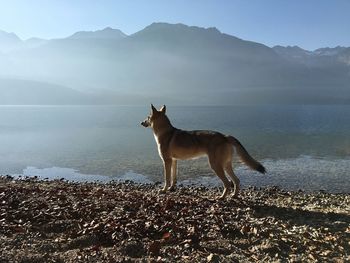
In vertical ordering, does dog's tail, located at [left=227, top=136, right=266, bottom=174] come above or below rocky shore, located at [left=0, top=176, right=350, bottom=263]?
above

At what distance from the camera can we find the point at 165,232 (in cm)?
912

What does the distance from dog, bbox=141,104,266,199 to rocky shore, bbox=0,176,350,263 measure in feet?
5.68

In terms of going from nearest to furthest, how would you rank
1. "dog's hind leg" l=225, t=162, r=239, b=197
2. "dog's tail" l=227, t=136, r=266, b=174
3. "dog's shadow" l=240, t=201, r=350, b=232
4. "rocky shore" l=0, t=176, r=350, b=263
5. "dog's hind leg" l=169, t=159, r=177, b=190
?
"rocky shore" l=0, t=176, r=350, b=263, "dog's shadow" l=240, t=201, r=350, b=232, "dog's tail" l=227, t=136, r=266, b=174, "dog's hind leg" l=225, t=162, r=239, b=197, "dog's hind leg" l=169, t=159, r=177, b=190

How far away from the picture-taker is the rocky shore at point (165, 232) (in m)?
7.87

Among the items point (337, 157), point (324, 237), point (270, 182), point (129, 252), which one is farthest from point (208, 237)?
point (337, 157)

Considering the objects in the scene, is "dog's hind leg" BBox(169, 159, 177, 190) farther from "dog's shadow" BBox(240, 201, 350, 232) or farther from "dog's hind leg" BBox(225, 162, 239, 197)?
"dog's shadow" BBox(240, 201, 350, 232)

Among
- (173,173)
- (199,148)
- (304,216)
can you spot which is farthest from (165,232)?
(173,173)

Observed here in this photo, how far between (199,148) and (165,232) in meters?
5.37

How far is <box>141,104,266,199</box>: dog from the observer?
44.7ft

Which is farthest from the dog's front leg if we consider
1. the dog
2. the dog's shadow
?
the dog's shadow

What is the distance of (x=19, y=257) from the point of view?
24.9 ft

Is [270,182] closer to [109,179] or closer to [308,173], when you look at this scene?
[308,173]

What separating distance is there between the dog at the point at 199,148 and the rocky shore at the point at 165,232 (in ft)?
5.68

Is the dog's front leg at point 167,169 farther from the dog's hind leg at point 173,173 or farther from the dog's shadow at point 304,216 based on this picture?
the dog's shadow at point 304,216
